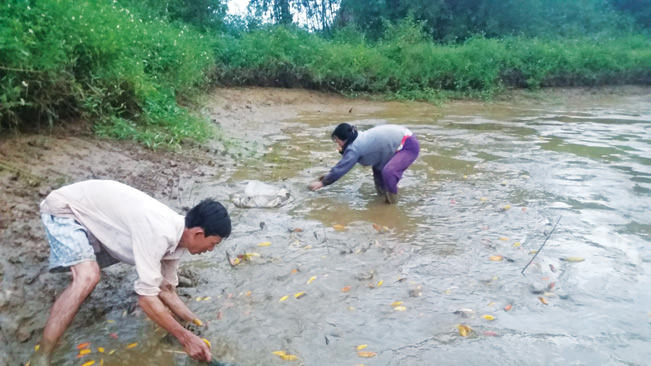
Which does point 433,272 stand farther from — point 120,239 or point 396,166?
point 120,239

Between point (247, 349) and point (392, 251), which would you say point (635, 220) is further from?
point (247, 349)

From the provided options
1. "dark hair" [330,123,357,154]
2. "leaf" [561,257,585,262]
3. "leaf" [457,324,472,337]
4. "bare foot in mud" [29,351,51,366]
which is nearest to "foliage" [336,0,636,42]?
"dark hair" [330,123,357,154]

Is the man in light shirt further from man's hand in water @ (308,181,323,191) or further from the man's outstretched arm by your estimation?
man's hand in water @ (308,181,323,191)

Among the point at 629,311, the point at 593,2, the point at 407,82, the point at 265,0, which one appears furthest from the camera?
the point at 593,2

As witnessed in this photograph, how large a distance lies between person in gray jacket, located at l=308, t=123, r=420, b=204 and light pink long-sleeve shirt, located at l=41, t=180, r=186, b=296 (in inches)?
127

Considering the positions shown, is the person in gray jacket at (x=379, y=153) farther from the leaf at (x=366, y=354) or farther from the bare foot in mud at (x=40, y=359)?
the bare foot in mud at (x=40, y=359)

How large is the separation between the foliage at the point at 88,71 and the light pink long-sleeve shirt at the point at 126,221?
2354mm

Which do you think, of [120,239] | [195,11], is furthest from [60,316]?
[195,11]

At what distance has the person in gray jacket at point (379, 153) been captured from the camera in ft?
20.9

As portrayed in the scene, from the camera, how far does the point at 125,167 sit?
20.4 ft

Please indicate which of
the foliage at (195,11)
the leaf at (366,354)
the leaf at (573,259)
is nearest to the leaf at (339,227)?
the leaf at (573,259)

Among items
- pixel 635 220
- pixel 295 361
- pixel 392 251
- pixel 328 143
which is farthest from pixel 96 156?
pixel 635 220

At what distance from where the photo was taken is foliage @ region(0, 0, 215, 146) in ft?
17.1

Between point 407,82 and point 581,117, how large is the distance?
5.18 meters
